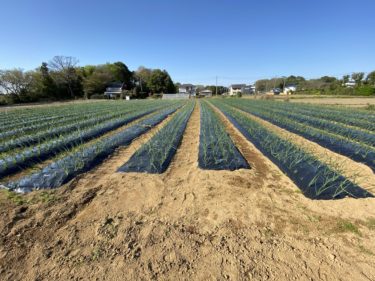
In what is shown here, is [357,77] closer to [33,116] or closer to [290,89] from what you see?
[290,89]

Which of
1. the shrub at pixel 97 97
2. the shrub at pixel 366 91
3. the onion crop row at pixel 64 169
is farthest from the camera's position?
the shrub at pixel 97 97

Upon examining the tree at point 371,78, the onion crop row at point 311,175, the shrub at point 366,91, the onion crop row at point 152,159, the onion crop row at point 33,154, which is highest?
the tree at point 371,78

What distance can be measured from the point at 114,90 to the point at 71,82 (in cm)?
1067

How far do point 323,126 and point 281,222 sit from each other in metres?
6.72

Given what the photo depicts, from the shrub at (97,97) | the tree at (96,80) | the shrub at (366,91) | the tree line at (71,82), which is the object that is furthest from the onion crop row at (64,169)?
the shrub at (366,91)

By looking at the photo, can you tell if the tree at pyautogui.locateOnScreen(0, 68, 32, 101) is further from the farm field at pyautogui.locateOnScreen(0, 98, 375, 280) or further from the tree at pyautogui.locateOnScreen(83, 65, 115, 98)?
the farm field at pyautogui.locateOnScreen(0, 98, 375, 280)

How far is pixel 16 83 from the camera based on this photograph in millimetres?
30688

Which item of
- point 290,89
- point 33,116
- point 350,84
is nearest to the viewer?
point 33,116

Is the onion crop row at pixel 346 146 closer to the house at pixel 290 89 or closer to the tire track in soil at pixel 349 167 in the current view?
the tire track in soil at pixel 349 167

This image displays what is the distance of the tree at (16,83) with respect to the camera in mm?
29672

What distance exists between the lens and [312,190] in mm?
2770

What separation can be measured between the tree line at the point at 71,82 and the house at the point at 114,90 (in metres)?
1.33

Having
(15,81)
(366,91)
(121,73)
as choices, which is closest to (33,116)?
(15,81)

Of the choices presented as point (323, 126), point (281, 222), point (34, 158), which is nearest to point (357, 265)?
point (281, 222)
